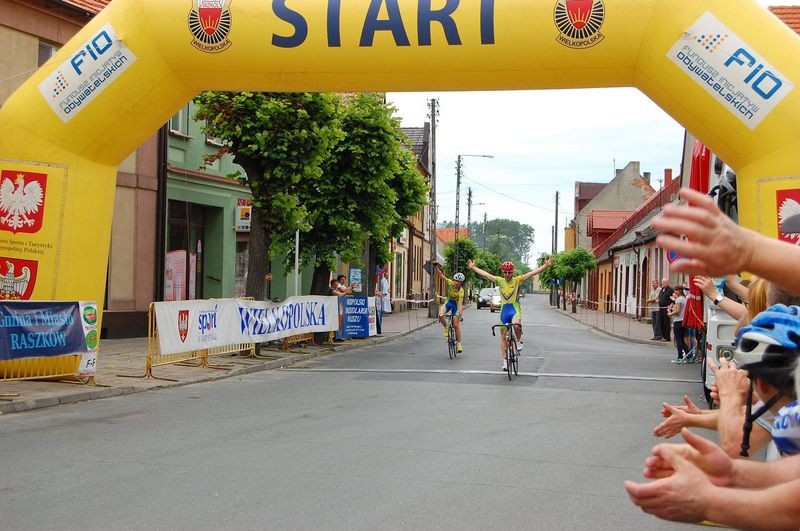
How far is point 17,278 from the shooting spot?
38.5ft

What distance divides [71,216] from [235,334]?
5139mm

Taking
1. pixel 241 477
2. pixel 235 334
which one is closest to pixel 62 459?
pixel 241 477

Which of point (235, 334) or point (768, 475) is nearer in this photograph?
point (768, 475)

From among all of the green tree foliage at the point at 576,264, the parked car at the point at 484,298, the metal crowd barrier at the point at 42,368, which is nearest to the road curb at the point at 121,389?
the metal crowd barrier at the point at 42,368

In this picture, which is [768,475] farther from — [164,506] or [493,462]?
[493,462]

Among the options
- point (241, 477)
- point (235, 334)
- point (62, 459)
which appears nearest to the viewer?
point (241, 477)

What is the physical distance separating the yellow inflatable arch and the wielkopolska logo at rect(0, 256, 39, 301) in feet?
0.21

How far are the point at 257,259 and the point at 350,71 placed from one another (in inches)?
322

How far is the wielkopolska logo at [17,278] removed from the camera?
461 inches

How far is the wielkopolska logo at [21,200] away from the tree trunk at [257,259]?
23.5ft

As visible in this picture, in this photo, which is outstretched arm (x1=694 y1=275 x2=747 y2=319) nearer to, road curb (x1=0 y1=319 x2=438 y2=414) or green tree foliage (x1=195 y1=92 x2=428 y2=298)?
road curb (x1=0 y1=319 x2=438 y2=414)

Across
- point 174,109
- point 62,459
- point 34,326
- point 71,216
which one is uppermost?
point 174,109

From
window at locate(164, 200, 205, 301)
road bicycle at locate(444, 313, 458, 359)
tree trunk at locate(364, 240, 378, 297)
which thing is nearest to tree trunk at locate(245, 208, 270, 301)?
road bicycle at locate(444, 313, 458, 359)

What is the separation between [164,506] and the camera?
227 inches
